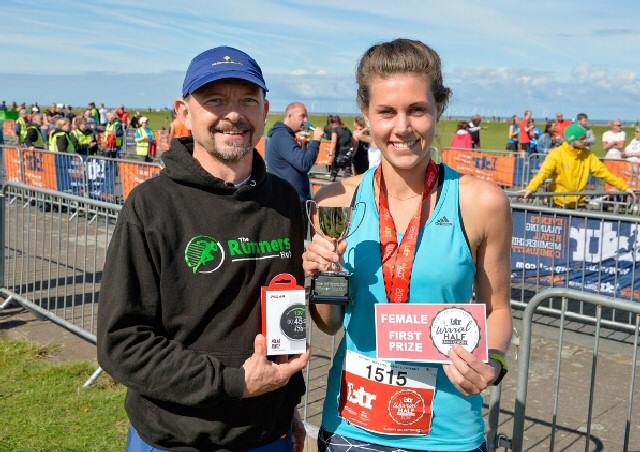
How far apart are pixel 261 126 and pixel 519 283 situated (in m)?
6.78

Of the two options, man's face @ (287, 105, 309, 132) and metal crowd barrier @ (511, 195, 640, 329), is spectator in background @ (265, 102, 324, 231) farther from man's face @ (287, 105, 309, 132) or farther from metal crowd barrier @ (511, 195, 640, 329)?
metal crowd barrier @ (511, 195, 640, 329)

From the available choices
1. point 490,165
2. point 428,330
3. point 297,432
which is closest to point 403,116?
point 428,330

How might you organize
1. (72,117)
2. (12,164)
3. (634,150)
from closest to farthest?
(12,164), (634,150), (72,117)

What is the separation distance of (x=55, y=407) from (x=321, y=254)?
12.3 feet

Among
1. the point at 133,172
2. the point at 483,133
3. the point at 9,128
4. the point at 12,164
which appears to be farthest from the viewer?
the point at 483,133

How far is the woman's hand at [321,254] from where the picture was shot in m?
2.14

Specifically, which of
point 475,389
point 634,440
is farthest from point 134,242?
point 634,440

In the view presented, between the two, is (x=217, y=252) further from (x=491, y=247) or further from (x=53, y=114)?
(x=53, y=114)

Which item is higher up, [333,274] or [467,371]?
[333,274]

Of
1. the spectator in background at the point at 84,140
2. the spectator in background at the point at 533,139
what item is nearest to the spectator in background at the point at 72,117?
the spectator in background at the point at 84,140

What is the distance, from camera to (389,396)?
2.28 meters

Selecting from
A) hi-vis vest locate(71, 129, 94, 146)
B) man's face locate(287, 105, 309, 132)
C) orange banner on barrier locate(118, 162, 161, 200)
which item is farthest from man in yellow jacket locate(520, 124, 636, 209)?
hi-vis vest locate(71, 129, 94, 146)

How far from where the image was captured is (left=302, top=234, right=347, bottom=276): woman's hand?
2.14 metres

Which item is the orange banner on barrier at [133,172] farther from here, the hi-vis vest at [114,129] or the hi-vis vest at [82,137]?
the hi-vis vest at [114,129]
